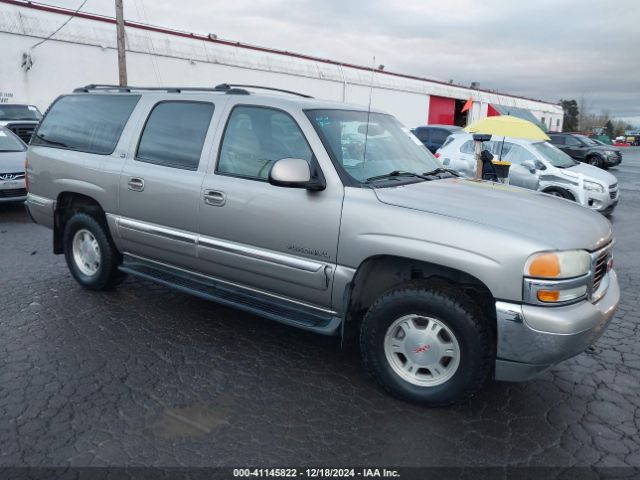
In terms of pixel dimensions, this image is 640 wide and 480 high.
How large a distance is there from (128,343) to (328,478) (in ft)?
7.12

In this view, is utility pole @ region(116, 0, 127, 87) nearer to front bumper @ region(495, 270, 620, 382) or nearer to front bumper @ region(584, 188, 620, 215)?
front bumper @ region(584, 188, 620, 215)

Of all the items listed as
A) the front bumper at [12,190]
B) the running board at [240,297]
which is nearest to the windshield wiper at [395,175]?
the running board at [240,297]

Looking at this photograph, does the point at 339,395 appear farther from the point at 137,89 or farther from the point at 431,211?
the point at 137,89

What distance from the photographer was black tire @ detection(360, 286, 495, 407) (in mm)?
3154

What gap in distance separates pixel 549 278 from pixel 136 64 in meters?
24.0

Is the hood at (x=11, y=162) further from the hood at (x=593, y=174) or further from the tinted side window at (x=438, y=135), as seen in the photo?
the tinted side window at (x=438, y=135)

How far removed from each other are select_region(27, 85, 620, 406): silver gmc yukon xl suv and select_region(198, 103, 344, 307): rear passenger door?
1cm

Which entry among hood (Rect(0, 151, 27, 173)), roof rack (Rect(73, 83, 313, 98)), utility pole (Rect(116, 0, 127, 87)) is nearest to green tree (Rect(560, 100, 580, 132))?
utility pole (Rect(116, 0, 127, 87))

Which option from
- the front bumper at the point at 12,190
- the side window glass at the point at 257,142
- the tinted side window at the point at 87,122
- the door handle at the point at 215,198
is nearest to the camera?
the side window glass at the point at 257,142

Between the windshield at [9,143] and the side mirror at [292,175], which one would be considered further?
the windshield at [9,143]

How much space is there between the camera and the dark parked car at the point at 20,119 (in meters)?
16.5

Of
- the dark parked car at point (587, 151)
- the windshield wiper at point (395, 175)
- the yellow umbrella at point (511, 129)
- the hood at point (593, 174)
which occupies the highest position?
the yellow umbrella at point (511, 129)

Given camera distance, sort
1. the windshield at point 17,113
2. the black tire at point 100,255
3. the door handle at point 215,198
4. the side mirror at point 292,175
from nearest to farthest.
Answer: the side mirror at point 292,175 → the door handle at point 215,198 → the black tire at point 100,255 → the windshield at point 17,113

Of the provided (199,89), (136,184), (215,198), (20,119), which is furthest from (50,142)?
(20,119)
